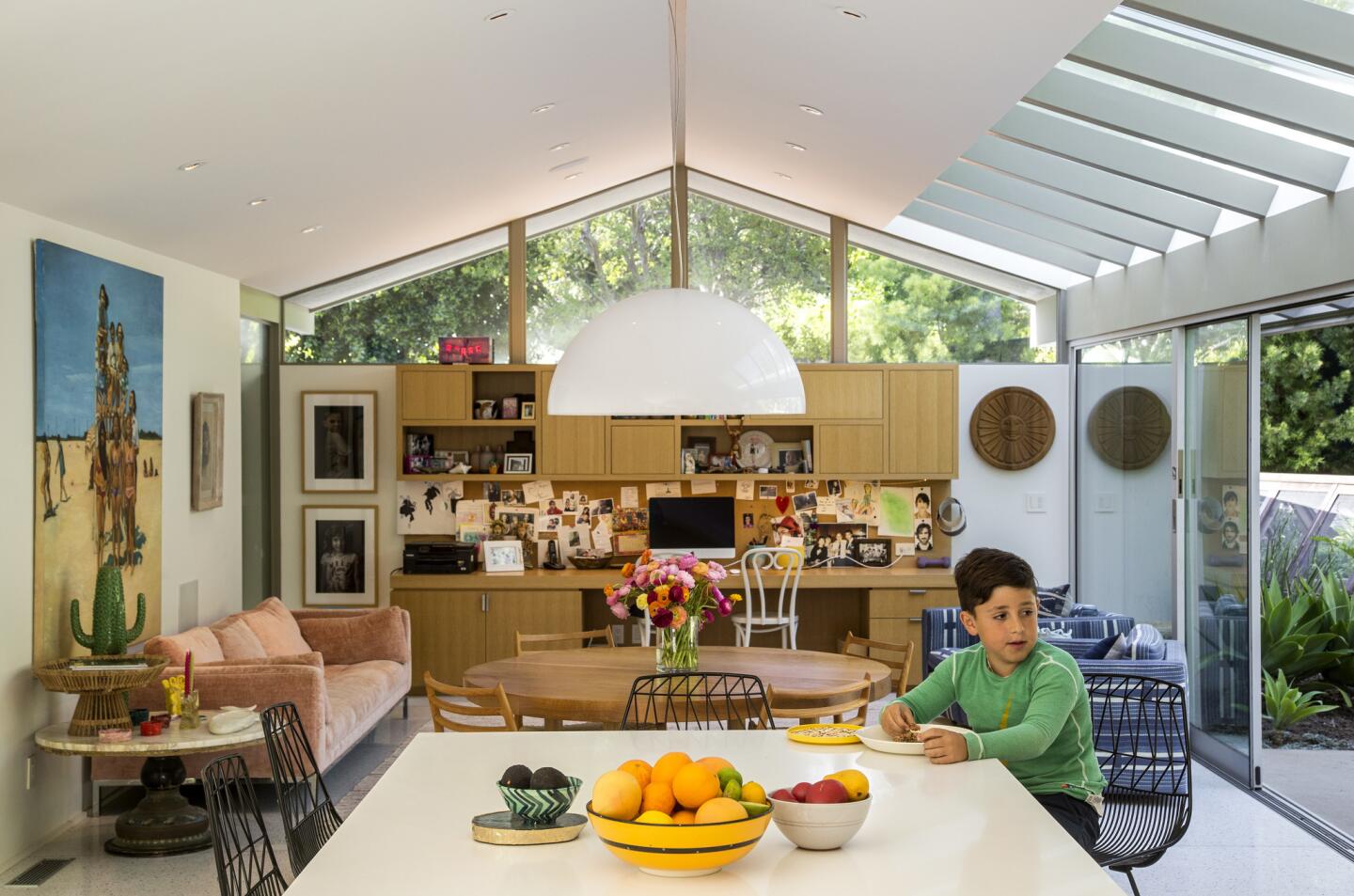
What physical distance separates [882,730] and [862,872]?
902 millimetres

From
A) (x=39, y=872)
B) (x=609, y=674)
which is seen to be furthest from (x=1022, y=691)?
(x=39, y=872)

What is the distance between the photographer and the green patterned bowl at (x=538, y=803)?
226 centimetres

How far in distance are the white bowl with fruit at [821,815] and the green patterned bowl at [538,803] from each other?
0.38m

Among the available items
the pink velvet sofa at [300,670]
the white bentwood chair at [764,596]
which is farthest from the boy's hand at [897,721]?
the white bentwood chair at [764,596]

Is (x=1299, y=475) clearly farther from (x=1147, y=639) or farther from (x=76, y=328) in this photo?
(x=76, y=328)

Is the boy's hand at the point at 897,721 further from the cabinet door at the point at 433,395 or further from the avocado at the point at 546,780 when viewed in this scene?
the cabinet door at the point at 433,395

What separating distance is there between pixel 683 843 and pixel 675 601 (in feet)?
8.97

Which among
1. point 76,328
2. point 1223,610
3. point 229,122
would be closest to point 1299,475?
point 1223,610

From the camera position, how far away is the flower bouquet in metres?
4.74

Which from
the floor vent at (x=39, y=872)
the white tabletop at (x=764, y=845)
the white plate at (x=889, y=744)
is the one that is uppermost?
the white plate at (x=889, y=744)

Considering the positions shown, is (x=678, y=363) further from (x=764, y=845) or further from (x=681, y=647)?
(x=681, y=647)

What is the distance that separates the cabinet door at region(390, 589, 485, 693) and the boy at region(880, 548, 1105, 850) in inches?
204

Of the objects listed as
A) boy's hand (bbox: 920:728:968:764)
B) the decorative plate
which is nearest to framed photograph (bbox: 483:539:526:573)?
the decorative plate

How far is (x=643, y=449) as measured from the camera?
27.0ft
